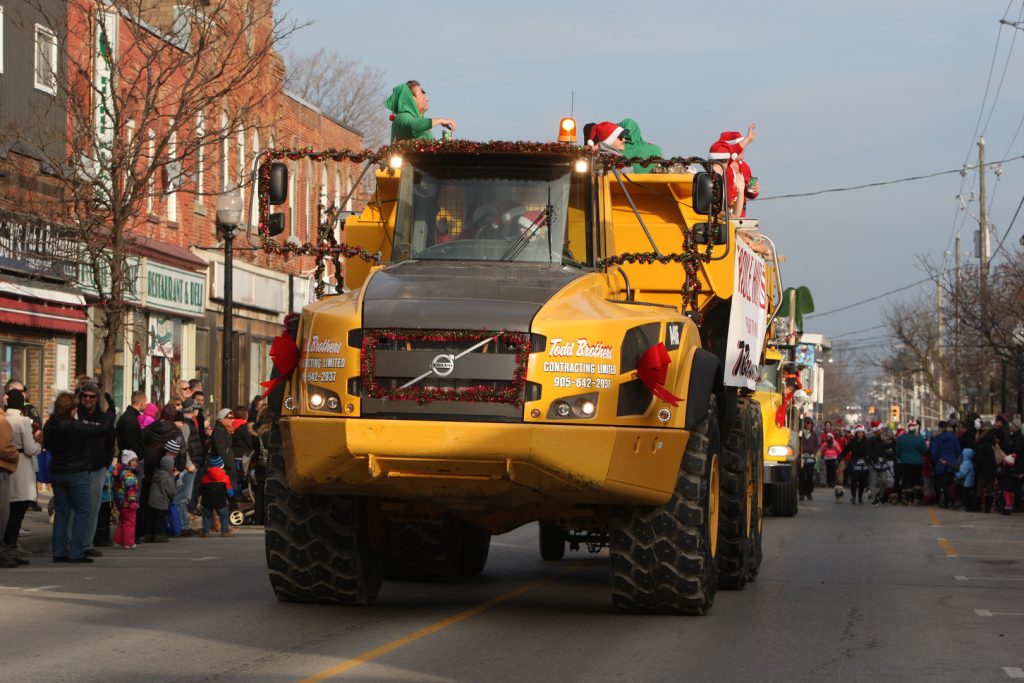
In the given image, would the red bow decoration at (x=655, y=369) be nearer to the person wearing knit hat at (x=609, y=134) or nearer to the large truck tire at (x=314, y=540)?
the large truck tire at (x=314, y=540)

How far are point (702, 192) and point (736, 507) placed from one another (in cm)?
295

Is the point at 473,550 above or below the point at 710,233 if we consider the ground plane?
below

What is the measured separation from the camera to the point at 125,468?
20344mm

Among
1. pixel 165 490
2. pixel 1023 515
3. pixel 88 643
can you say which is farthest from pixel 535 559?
pixel 1023 515

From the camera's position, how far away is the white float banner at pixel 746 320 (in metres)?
14.7

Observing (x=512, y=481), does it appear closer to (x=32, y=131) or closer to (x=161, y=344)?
(x=32, y=131)

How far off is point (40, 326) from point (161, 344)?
520 cm

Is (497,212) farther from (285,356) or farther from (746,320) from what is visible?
(746,320)

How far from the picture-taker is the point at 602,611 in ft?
43.1

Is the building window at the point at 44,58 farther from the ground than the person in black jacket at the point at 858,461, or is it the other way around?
the building window at the point at 44,58

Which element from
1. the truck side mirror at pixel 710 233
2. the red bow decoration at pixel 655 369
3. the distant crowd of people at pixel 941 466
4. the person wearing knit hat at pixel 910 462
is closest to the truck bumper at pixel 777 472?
the distant crowd of people at pixel 941 466

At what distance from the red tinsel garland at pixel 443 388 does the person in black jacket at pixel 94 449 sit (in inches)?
310

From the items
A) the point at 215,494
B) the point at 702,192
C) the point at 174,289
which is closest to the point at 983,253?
the point at 174,289

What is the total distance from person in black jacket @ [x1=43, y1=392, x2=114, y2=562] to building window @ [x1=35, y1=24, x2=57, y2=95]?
393 inches
